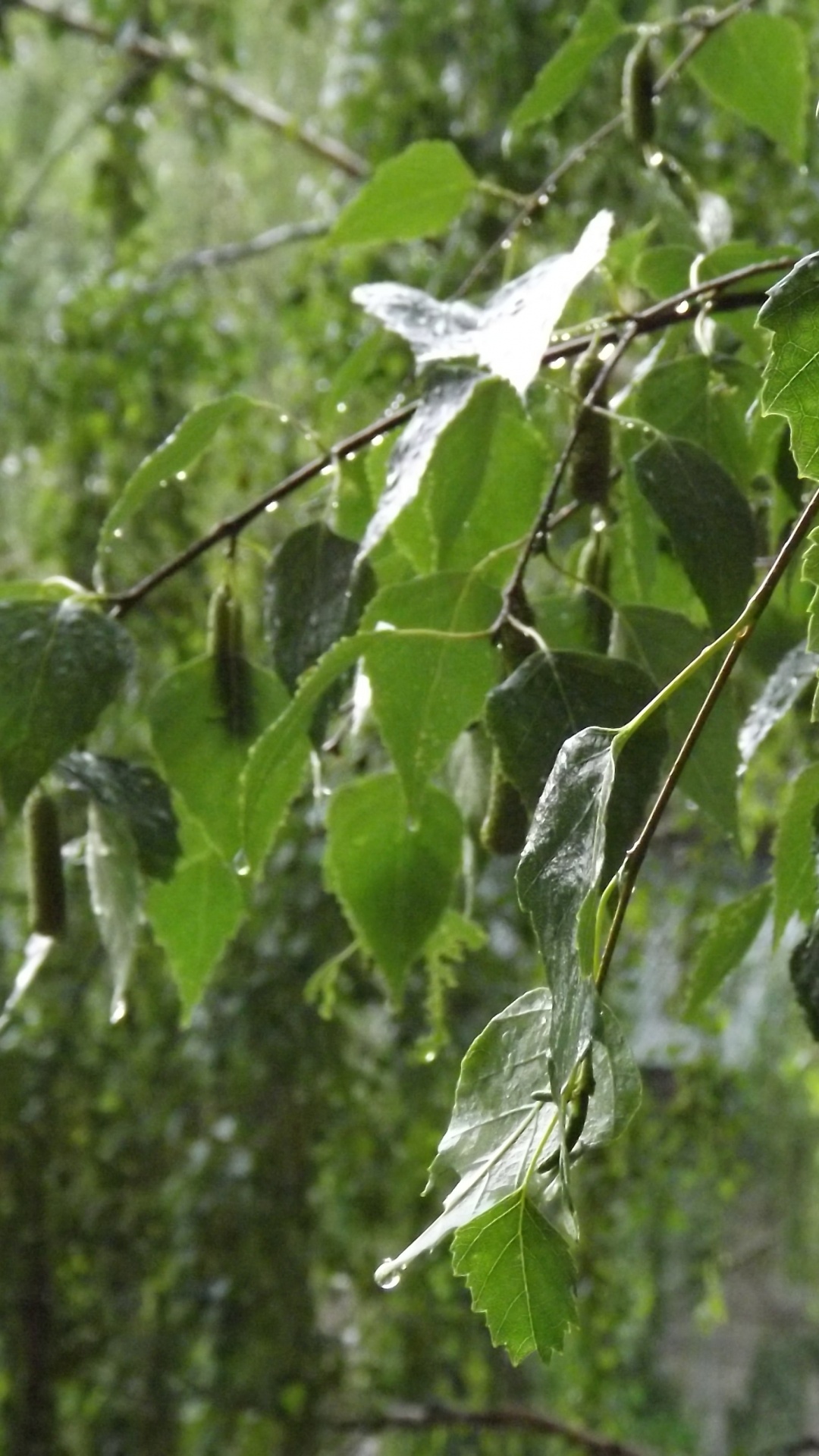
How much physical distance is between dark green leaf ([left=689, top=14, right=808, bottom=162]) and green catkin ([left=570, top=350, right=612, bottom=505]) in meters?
0.14

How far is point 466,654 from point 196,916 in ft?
0.36

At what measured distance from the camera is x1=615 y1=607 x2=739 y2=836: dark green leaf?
309mm

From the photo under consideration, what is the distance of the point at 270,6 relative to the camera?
1739mm

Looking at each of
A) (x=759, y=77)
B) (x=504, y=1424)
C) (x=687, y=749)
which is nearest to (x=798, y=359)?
(x=687, y=749)

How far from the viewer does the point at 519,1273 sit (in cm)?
22

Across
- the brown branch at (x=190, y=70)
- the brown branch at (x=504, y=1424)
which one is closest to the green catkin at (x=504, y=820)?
the brown branch at (x=504, y=1424)

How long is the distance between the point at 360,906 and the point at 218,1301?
121 centimetres

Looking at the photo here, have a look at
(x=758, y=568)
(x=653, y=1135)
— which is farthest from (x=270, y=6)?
(x=758, y=568)

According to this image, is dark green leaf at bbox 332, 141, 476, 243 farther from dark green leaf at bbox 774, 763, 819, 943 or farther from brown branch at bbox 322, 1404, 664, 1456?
brown branch at bbox 322, 1404, 664, 1456

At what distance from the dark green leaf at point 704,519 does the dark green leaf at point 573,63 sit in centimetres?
16

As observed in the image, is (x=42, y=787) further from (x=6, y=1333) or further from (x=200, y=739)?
(x=6, y=1333)

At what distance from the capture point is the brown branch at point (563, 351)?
1.07 feet

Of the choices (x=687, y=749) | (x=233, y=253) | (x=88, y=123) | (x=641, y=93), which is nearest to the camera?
(x=687, y=749)

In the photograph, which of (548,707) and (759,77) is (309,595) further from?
(759,77)
